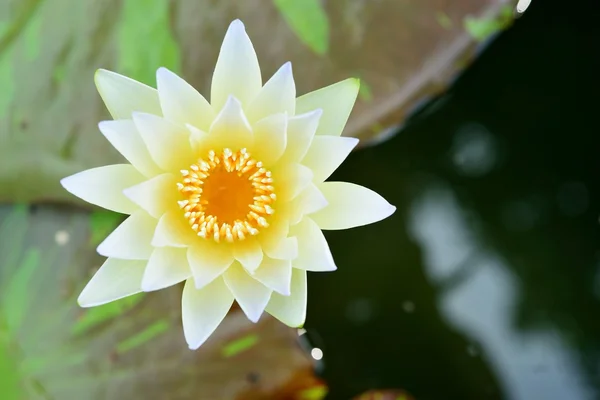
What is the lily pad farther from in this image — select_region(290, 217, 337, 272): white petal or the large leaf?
select_region(290, 217, 337, 272): white petal

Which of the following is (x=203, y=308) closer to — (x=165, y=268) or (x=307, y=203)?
(x=165, y=268)

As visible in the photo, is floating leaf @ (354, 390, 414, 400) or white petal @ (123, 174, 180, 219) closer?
white petal @ (123, 174, 180, 219)

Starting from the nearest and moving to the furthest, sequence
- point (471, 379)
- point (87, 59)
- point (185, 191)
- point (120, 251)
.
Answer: point (120, 251) → point (185, 191) → point (87, 59) → point (471, 379)

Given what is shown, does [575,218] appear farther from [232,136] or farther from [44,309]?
[44,309]

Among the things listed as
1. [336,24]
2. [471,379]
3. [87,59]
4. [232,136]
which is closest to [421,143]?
[336,24]

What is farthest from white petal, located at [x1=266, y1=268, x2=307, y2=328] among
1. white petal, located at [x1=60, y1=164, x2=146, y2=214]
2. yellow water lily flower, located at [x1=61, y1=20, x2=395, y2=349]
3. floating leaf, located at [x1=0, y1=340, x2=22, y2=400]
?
floating leaf, located at [x1=0, y1=340, x2=22, y2=400]

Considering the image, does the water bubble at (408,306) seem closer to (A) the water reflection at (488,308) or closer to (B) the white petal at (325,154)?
(A) the water reflection at (488,308)

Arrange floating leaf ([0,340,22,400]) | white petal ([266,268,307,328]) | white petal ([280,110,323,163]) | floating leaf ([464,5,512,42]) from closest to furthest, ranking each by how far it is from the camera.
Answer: white petal ([280,110,323,163]), white petal ([266,268,307,328]), floating leaf ([0,340,22,400]), floating leaf ([464,5,512,42])
